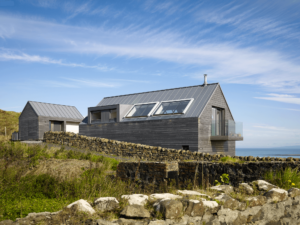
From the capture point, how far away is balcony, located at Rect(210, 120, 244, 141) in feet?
69.2

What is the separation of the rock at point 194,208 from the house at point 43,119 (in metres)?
29.4

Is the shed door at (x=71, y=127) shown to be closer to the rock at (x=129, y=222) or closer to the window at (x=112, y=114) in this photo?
the window at (x=112, y=114)

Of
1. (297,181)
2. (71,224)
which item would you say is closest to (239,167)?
(297,181)

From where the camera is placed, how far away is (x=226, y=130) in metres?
22.3

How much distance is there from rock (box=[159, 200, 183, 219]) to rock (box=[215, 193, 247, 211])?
2.90 feet

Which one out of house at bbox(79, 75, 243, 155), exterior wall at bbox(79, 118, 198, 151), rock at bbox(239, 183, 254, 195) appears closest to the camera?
rock at bbox(239, 183, 254, 195)

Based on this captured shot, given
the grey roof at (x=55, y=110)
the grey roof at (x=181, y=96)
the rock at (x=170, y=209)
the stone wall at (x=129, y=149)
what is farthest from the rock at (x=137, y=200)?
the grey roof at (x=55, y=110)

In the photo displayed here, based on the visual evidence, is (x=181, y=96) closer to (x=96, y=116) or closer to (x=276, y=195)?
(x=96, y=116)

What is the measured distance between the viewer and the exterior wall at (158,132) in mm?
19984

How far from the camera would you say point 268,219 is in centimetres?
440

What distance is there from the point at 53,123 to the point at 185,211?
30848mm

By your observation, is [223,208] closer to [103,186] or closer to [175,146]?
[103,186]

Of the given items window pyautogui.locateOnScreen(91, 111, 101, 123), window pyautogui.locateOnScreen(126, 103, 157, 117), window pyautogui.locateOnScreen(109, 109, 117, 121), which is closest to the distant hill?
window pyautogui.locateOnScreen(91, 111, 101, 123)

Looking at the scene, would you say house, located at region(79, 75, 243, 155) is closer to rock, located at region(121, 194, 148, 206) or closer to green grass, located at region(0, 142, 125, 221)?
green grass, located at region(0, 142, 125, 221)
